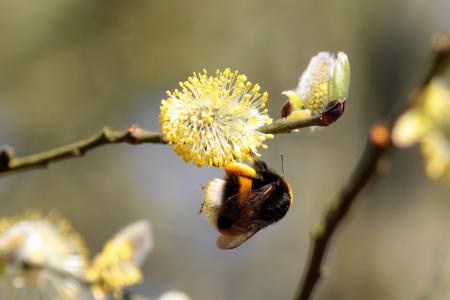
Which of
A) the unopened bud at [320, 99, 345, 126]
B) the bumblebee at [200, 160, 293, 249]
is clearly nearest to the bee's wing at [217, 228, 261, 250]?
the bumblebee at [200, 160, 293, 249]

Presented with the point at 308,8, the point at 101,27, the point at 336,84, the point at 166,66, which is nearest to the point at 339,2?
the point at 308,8

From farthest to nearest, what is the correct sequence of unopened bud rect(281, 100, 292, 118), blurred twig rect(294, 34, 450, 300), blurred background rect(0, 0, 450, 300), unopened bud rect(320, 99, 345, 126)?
blurred background rect(0, 0, 450, 300), unopened bud rect(281, 100, 292, 118), unopened bud rect(320, 99, 345, 126), blurred twig rect(294, 34, 450, 300)

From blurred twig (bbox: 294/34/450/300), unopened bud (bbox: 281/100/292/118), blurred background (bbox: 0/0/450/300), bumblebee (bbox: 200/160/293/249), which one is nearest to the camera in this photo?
blurred twig (bbox: 294/34/450/300)

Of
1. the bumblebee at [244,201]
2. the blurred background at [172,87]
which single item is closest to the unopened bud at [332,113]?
the bumblebee at [244,201]

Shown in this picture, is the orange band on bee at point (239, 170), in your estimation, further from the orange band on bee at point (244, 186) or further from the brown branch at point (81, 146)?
the brown branch at point (81, 146)

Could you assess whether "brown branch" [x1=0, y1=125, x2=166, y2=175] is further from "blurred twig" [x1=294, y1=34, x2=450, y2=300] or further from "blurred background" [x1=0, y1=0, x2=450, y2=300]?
"blurred background" [x1=0, y1=0, x2=450, y2=300]

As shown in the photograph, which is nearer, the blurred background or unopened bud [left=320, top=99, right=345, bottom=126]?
unopened bud [left=320, top=99, right=345, bottom=126]
